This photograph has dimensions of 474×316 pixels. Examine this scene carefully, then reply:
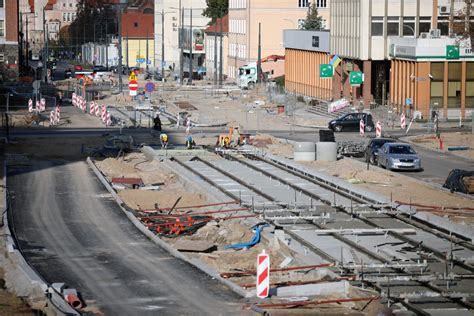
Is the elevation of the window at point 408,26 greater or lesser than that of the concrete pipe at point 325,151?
greater

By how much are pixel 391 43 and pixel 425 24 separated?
3.29 m

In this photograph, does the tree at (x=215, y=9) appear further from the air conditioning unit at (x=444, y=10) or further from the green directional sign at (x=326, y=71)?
the air conditioning unit at (x=444, y=10)

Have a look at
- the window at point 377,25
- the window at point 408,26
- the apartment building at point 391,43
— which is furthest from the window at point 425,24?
the window at point 377,25

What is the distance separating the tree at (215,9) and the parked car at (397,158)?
106m

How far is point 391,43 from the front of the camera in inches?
3091

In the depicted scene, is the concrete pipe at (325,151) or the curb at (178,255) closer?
the curb at (178,255)

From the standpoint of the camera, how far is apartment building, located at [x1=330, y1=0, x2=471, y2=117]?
73.8 metres

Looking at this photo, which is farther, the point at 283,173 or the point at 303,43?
the point at 303,43

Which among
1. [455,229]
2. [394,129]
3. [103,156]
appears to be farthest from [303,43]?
[455,229]

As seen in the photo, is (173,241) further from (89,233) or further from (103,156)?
(103,156)

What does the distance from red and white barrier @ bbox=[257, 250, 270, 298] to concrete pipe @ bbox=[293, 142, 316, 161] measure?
94.5 feet

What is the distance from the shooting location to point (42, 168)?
4938 cm

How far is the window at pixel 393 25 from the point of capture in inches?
Answer: 3130

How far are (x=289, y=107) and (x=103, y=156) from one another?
30.8 metres
